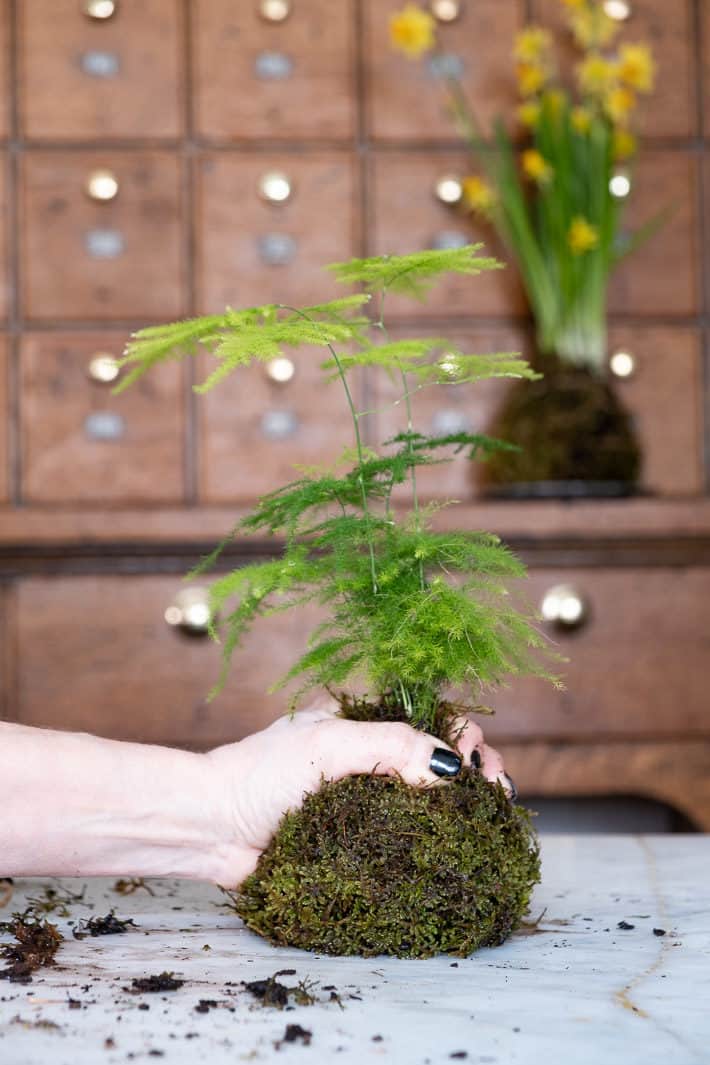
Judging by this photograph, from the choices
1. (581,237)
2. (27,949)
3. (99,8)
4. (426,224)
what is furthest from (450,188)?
(27,949)

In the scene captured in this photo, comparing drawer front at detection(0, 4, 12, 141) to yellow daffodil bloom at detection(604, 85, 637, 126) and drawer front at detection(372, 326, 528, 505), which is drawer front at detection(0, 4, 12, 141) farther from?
yellow daffodil bloom at detection(604, 85, 637, 126)

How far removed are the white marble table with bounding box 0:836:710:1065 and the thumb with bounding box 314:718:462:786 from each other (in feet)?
0.32

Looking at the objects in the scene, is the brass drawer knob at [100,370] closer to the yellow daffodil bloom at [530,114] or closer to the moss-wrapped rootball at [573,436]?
the moss-wrapped rootball at [573,436]

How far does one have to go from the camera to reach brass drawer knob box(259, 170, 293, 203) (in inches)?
77.8

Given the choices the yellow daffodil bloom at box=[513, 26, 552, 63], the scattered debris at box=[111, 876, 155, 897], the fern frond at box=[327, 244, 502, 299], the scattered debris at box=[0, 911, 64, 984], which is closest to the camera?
the scattered debris at box=[0, 911, 64, 984]

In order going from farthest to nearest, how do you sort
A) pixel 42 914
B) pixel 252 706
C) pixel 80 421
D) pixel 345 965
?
pixel 80 421
pixel 252 706
pixel 42 914
pixel 345 965

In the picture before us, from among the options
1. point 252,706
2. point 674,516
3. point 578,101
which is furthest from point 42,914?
point 578,101

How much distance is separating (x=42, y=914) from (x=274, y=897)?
20 cm

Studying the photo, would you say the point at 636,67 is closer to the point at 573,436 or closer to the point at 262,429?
the point at 573,436

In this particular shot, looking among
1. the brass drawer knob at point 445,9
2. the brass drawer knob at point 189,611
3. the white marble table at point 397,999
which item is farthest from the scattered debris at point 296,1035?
the brass drawer knob at point 445,9

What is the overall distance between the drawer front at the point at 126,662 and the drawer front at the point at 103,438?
13.6 inches

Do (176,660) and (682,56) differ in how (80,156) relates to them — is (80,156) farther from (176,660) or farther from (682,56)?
(682,56)

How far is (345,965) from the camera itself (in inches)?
24.7

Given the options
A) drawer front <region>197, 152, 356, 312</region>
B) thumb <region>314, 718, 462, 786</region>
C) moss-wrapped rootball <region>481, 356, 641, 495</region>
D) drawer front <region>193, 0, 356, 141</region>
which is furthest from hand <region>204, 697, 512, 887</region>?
drawer front <region>193, 0, 356, 141</region>
